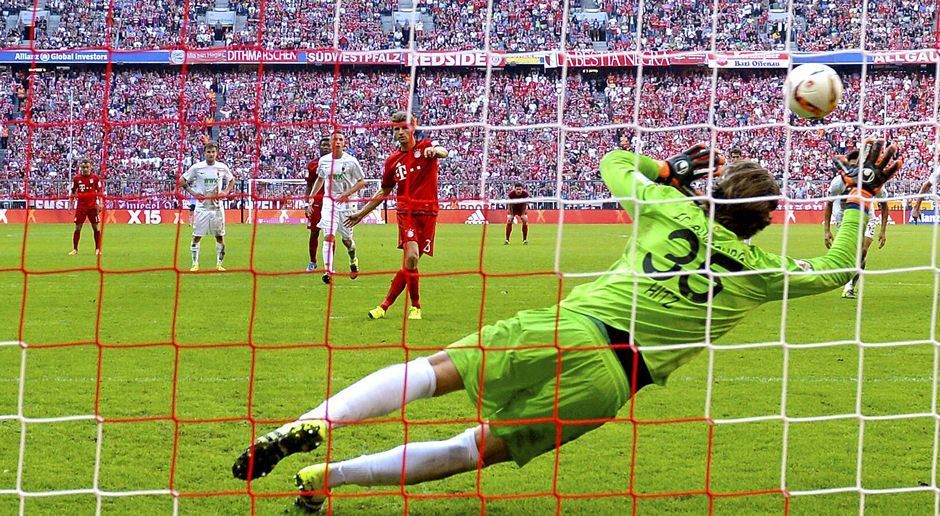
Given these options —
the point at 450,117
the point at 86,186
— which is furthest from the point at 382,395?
the point at 86,186

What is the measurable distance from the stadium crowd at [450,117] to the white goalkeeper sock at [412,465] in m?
10.2

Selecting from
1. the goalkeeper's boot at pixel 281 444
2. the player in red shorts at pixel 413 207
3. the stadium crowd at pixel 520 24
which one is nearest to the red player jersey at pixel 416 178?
the player in red shorts at pixel 413 207

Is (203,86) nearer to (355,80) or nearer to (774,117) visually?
(355,80)

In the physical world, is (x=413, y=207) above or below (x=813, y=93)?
below

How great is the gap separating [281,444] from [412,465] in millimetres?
753

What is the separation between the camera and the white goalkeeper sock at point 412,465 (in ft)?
14.8

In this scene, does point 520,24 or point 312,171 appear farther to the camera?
point 520,24

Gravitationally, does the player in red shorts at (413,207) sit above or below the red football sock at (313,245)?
above

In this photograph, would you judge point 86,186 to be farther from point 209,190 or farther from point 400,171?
point 400,171

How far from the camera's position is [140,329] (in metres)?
10.2

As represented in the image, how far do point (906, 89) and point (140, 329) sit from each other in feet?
51.9

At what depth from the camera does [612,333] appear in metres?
4.13

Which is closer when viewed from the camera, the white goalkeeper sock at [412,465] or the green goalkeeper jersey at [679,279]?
the green goalkeeper jersey at [679,279]

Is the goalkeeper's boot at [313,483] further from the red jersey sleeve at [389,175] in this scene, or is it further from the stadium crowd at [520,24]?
the stadium crowd at [520,24]
